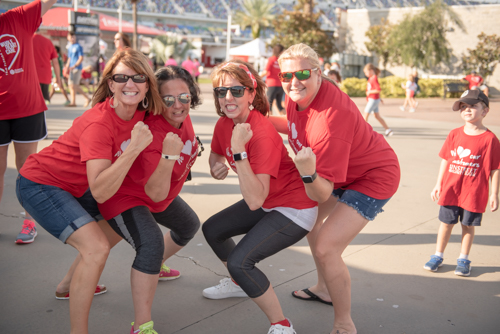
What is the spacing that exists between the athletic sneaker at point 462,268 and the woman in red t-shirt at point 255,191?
1642 mm

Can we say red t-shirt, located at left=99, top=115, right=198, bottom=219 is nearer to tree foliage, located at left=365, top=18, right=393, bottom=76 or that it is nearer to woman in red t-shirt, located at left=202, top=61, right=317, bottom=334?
woman in red t-shirt, located at left=202, top=61, right=317, bottom=334

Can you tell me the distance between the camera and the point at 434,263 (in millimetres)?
3572

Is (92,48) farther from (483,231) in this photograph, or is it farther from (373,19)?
(373,19)

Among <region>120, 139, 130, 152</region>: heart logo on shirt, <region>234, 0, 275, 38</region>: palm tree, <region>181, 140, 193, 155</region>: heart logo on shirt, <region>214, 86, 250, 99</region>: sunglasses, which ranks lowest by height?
<region>181, 140, 193, 155</region>: heart logo on shirt

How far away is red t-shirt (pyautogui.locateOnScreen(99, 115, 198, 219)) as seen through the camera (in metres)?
2.53

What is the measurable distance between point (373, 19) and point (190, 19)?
4401 centimetres

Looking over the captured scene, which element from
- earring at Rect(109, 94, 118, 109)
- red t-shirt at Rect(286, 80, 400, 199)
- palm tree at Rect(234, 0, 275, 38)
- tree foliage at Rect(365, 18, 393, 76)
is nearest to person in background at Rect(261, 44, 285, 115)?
red t-shirt at Rect(286, 80, 400, 199)

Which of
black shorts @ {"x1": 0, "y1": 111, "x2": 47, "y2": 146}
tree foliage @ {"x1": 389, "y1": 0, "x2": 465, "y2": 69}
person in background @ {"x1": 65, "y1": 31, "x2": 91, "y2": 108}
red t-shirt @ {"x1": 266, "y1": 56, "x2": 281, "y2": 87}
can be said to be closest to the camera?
black shorts @ {"x1": 0, "y1": 111, "x2": 47, "y2": 146}

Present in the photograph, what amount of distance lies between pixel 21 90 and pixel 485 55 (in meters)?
29.3

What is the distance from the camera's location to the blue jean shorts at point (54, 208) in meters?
2.36

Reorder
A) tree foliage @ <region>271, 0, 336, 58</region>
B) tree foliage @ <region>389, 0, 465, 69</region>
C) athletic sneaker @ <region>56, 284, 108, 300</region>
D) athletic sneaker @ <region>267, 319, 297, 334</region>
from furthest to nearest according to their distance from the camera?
tree foliage @ <region>271, 0, 336, 58</region> < tree foliage @ <region>389, 0, 465, 69</region> < athletic sneaker @ <region>56, 284, 108, 300</region> < athletic sneaker @ <region>267, 319, 297, 334</region>

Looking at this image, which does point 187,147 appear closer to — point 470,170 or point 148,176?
point 148,176

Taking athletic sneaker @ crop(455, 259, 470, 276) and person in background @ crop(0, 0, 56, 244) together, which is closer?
athletic sneaker @ crop(455, 259, 470, 276)

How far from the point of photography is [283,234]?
2518 mm
